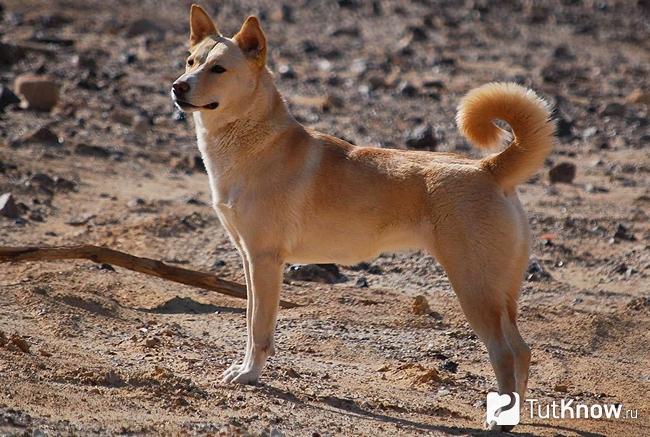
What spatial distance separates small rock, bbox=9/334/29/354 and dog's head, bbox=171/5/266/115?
5.15 ft

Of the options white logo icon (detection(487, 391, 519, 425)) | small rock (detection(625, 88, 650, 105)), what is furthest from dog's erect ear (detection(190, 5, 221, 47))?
small rock (detection(625, 88, 650, 105))

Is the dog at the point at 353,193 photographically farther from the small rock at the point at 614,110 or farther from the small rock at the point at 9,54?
the small rock at the point at 614,110

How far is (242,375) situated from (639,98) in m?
12.1

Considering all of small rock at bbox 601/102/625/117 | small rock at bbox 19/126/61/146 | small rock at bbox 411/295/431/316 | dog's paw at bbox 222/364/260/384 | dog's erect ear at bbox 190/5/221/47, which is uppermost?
small rock at bbox 601/102/625/117

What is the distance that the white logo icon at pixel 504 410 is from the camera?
652 centimetres

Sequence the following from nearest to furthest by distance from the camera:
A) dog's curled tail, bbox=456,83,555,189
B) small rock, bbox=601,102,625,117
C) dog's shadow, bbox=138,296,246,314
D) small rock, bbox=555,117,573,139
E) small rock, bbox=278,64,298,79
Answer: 1. dog's curled tail, bbox=456,83,555,189
2. dog's shadow, bbox=138,296,246,314
3. small rock, bbox=555,117,573,139
4. small rock, bbox=601,102,625,117
5. small rock, bbox=278,64,298,79

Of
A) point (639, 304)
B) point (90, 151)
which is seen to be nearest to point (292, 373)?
point (639, 304)

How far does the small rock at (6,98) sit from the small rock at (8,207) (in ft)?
11.3

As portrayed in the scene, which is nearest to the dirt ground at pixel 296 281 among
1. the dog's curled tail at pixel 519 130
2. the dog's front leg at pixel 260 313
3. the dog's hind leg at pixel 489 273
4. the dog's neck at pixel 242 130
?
the dog's front leg at pixel 260 313

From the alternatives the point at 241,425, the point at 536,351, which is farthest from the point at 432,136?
the point at 241,425

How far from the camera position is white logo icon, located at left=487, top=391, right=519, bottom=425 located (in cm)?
652

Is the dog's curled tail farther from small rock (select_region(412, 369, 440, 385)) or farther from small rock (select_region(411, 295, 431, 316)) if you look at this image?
small rock (select_region(411, 295, 431, 316))

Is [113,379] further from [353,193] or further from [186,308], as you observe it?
[186,308]

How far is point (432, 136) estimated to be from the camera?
46.9ft
